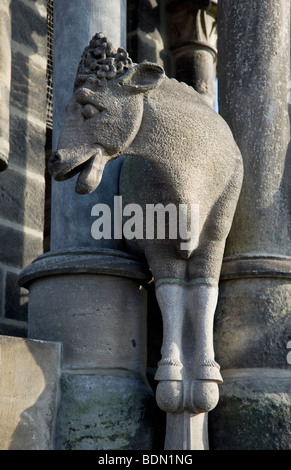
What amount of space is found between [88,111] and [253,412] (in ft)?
3.73

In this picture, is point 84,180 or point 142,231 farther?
point 142,231

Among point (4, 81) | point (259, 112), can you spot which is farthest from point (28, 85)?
point (259, 112)

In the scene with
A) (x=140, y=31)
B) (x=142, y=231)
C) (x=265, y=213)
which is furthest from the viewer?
(x=140, y=31)

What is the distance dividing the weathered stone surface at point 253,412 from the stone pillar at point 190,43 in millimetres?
2486

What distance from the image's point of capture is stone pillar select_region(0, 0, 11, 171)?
2.94 metres

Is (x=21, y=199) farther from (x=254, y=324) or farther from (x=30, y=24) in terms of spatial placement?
(x=254, y=324)

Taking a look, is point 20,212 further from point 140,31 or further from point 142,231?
point 140,31

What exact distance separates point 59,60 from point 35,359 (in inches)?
47.8

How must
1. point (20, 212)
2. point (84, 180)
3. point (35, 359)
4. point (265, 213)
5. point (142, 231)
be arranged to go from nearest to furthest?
1. point (84, 180)
2. point (35, 359)
3. point (142, 231)
4. point (265, 213)
5. point (20, 212)

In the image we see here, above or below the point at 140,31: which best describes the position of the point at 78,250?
below

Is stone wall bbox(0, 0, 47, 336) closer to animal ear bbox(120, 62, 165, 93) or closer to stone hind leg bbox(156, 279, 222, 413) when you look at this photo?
stone hind leg bbox(156, 279, 222, 413)

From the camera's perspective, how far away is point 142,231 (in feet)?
9.65

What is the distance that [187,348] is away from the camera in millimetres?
2799
